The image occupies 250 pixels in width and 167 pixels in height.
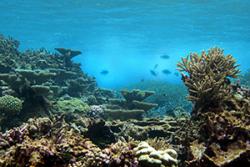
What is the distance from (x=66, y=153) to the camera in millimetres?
5195

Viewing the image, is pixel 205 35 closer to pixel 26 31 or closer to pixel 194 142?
pixel 26 31

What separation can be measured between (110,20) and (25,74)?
30.1 m

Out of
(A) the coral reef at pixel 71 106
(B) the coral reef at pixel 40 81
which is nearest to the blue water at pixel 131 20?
(B) the coral reef at pixel 40 81

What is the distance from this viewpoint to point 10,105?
10.4 m

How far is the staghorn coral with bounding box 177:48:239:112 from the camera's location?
24.4 ft

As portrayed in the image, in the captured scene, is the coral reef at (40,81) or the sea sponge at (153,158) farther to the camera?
the coral reef at (40,81)

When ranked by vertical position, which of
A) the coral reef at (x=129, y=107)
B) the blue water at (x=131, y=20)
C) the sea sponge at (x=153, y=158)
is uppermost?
the blue water at (x=131, y=20)

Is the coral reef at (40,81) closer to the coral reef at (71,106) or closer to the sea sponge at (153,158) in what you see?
the coral reef at (71,106)

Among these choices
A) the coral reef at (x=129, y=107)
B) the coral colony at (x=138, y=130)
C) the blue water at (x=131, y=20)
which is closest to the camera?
the coral colony at (x=138, y=130)

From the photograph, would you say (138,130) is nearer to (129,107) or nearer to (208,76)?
(208,76)

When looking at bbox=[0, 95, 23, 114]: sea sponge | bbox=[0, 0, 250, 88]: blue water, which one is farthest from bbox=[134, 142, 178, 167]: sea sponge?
bbox=[0, 0, 250, 88]: blue water

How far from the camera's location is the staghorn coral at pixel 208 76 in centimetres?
745

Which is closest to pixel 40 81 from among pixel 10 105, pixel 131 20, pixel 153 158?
pixel 10 105

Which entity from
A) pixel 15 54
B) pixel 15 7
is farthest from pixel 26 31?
pixel 15 54
